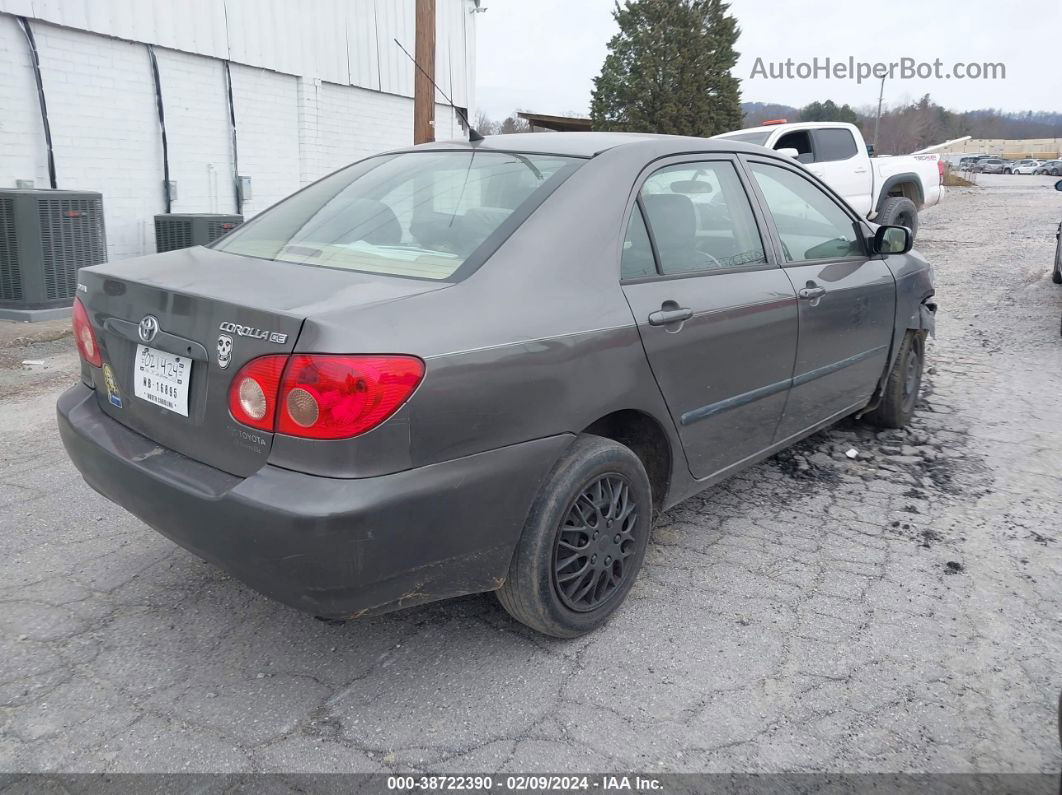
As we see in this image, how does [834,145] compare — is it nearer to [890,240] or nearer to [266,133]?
[266,133]

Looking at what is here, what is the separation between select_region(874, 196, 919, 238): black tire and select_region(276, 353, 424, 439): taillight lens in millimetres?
11355

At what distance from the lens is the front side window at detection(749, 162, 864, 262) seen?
3.58m

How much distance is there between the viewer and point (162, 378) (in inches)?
94.4

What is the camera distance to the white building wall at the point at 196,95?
867 centimetres

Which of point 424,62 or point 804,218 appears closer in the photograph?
point 804,218

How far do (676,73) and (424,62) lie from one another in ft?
67.3

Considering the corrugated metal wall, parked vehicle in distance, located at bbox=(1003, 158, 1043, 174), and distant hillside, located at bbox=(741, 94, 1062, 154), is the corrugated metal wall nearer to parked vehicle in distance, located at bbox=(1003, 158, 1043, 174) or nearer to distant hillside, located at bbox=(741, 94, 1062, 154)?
distant hillside, located at bbox=(741, 94, 1062, 154)

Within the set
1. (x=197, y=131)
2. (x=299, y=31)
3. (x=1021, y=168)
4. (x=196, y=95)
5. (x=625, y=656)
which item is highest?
(x=1021, y=168)

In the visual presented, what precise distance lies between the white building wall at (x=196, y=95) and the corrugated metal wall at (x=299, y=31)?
0.06 ft

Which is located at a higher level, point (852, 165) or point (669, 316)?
point (852, 165)

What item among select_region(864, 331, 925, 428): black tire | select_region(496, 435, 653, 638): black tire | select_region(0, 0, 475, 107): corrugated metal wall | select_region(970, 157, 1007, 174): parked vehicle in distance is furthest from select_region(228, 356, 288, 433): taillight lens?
select_region(970, 157, 1007, 174): parked vehicle in distance

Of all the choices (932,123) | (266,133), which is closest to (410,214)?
(266,133)

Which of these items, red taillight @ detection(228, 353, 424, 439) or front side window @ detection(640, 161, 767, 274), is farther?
front side window @ detection(640, 161, 767, 274)

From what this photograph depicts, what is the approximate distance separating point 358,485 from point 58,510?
2.33 metres
